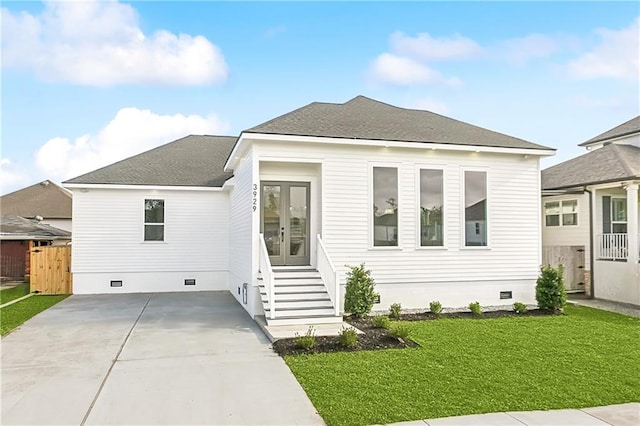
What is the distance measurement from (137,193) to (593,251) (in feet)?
47.2

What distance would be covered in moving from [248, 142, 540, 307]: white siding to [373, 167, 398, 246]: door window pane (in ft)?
0.52

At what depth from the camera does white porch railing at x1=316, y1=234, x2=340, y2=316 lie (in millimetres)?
9039

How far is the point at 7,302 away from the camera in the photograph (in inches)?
492

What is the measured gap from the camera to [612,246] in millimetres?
12914

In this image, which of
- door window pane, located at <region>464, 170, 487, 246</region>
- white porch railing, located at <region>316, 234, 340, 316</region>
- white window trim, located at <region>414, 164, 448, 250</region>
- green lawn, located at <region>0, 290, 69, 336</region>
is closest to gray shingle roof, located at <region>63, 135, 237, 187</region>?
green lawn, located at <region>0, 290, 69, 336</region>

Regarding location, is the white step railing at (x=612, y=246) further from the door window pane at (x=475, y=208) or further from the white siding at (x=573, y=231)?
the door window pane at (x=475, y=208)

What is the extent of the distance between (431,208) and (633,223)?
573 cm

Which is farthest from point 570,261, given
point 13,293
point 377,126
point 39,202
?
point 39,202

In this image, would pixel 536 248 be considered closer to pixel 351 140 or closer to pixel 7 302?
pixel 351 140

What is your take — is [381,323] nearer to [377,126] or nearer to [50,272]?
[377,126]

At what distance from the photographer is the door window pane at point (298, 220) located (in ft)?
36.2

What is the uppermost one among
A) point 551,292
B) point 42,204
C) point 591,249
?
point 42,204

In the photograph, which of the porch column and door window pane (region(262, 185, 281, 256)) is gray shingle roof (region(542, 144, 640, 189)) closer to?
the porch column

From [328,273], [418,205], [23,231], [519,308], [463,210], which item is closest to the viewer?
[328,273]
